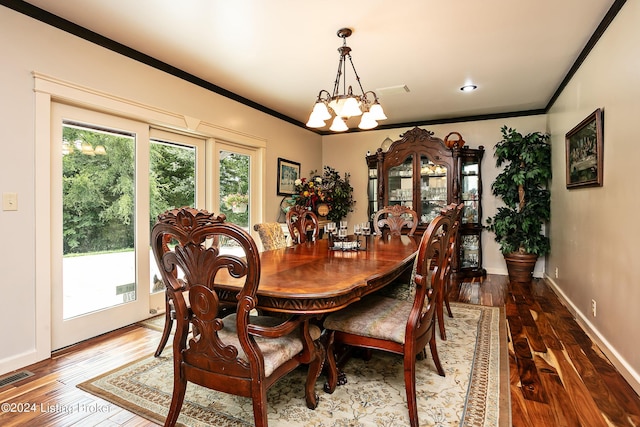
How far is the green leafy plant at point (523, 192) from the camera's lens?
4391mm

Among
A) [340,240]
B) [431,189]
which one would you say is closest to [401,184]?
[431,189]

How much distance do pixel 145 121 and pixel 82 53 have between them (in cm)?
67

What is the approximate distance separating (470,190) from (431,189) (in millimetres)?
547

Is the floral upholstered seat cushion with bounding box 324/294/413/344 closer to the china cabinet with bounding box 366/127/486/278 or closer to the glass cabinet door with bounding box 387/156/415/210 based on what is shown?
the china cabinet with bounding box 366/127/486/278

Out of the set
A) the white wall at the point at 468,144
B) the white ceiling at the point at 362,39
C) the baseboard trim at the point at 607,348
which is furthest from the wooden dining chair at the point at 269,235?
the white wall at the point at 468,144

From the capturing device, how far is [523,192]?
14.9 ft

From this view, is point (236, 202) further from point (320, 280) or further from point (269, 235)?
point (320, 280)

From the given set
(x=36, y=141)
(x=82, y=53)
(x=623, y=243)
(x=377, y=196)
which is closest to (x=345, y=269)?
(x=623, y=243)

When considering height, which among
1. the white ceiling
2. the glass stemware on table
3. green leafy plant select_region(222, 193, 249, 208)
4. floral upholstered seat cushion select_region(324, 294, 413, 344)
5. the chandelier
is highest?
the white ceiling

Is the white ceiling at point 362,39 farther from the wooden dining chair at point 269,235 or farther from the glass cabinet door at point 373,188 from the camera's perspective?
the glass cabinet door at point 373,188

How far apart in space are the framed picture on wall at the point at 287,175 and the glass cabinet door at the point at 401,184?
147cm

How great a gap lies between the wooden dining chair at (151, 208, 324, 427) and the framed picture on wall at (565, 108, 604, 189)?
8.49 ft

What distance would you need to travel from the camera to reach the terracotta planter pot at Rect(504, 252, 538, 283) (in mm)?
4453

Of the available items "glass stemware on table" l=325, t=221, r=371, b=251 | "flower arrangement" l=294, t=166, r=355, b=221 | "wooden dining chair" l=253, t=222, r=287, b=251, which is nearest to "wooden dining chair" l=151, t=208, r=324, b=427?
"glass stemware on table" l=325, t=221, r=371, b=251
